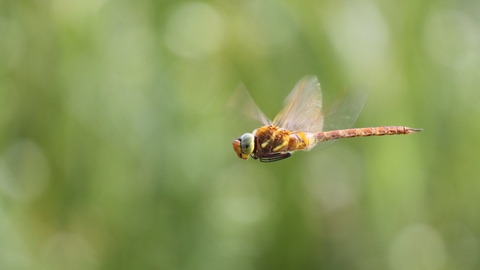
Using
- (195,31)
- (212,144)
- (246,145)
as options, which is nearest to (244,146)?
(246,145)

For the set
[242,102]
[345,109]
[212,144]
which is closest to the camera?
[242,102]

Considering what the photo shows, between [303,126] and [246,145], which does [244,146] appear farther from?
[303,126]

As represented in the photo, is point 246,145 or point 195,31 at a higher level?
point 195,31

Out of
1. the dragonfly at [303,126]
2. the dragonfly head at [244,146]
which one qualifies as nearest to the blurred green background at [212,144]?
the dragonfly at [303,126]

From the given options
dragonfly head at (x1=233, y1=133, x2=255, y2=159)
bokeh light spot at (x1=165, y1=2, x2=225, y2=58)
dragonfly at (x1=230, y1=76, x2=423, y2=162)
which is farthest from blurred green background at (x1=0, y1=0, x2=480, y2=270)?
dragonfly head at (x1=233, y1=133, x2=255, y2=159)

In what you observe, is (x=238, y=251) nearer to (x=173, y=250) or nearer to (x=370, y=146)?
(x=173, y=250)

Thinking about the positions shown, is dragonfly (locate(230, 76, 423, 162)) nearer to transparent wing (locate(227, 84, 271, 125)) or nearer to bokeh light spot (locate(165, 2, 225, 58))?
transparent wing (locate(227, 84, 271, 125))
